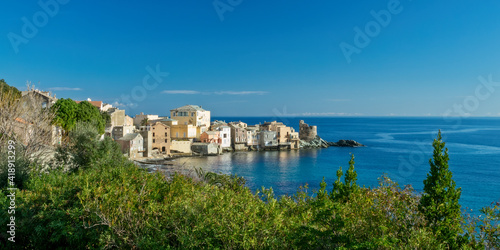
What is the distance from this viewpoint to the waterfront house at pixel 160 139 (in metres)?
54.6

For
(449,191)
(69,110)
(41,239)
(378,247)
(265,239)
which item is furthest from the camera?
(69,110)

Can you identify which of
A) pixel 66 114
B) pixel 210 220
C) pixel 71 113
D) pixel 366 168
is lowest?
pixel 366 168

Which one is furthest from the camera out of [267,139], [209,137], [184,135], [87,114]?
[267,139]

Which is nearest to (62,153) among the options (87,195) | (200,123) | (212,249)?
(87,195)

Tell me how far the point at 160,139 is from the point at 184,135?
614 cm

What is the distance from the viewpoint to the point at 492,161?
48.1 metres

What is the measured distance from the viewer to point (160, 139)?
54625 mm

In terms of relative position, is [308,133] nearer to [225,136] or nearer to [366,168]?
[225,136]

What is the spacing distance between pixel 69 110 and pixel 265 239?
3411cm

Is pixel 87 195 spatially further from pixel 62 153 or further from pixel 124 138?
pixel 124 138

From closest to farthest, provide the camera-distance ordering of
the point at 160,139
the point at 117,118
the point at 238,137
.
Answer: the point at 117,118, the point at 160,139, the point at 238,137

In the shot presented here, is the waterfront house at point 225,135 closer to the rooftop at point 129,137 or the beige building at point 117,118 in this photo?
the beige building at point 117,118

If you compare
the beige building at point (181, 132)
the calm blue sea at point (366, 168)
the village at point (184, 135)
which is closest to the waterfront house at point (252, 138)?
the village at point (184, 135)

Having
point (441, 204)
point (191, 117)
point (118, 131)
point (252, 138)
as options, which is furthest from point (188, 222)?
point (252, 138)
